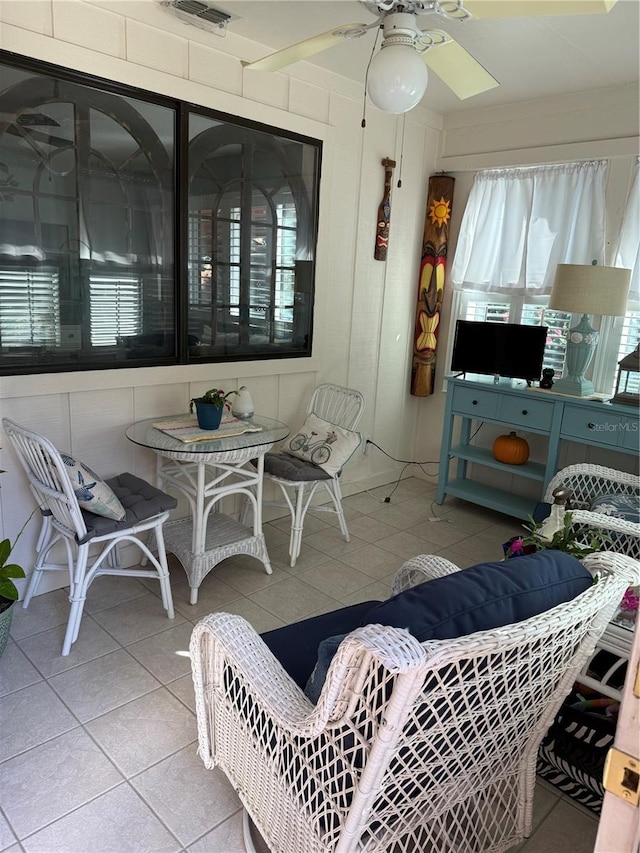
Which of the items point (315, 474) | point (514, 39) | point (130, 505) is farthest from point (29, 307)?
point (514, 39)

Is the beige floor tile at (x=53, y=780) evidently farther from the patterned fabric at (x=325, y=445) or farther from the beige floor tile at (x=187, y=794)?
the patterned fabric at (x=325, y=445)

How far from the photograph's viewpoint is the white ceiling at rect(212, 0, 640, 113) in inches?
103

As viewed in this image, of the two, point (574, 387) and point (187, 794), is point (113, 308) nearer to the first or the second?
point (187, 794)

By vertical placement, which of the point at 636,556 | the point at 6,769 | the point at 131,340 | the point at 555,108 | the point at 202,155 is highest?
the point at 555,108

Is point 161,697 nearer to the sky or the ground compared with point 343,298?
nearer to the ground

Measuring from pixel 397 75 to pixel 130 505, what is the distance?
73.2 inches

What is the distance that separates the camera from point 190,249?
3.02 metres

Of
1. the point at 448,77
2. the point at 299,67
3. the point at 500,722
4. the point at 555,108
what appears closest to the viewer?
the point at 500,722

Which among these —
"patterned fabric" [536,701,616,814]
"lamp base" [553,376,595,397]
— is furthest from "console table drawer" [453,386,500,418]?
"patterned fabric" [536,701,616,814]

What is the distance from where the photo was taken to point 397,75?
71.9 inches

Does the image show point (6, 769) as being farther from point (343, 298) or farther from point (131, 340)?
point (343, 298)

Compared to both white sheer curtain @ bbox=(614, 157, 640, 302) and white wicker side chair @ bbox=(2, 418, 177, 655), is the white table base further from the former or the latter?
white sheer curtain @ bbox=(614, 157, 640, 302)

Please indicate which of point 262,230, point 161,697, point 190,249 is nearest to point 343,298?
point 262,230

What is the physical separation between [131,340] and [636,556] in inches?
95.4
